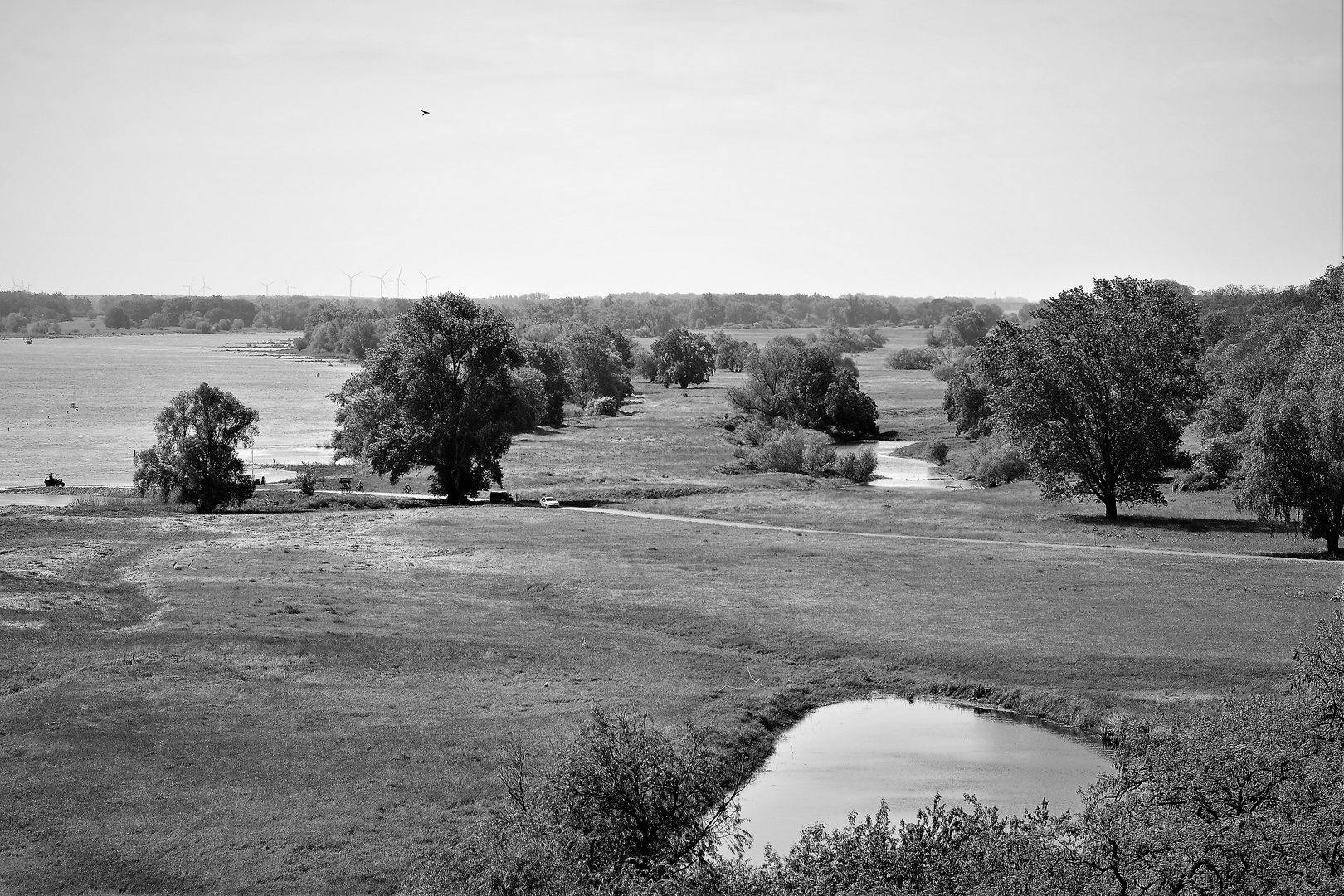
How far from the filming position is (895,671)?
1779 inches

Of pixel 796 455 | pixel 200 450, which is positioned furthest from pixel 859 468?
pixel 200 450

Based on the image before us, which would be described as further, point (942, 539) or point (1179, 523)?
point (1179, 523)

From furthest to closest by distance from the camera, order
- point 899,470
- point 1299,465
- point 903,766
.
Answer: point 899,470 < point 1299,465 < point 903,766

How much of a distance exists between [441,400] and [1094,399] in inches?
1838

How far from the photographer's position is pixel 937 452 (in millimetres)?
123250

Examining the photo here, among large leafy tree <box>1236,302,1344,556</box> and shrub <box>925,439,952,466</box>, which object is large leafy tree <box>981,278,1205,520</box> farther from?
shrub <box>925,439,952,466</box>

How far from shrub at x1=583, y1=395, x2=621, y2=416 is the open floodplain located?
90.9 m

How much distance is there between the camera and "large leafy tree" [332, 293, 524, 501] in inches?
3381

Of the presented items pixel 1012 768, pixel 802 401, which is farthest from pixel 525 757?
pixel 802 401

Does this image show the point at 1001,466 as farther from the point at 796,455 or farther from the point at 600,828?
the point at 600,828

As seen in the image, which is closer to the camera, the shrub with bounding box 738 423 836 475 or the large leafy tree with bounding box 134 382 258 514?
the large leafy tree with bounding box 134 382 258 514

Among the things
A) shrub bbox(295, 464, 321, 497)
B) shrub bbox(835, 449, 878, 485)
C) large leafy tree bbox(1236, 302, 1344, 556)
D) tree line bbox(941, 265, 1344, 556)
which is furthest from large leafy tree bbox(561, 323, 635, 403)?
large leafy tree bbox(1236, 302, 1344, 556)

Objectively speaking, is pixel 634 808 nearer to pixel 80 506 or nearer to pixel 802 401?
pixel 80 506

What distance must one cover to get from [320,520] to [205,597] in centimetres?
2542
